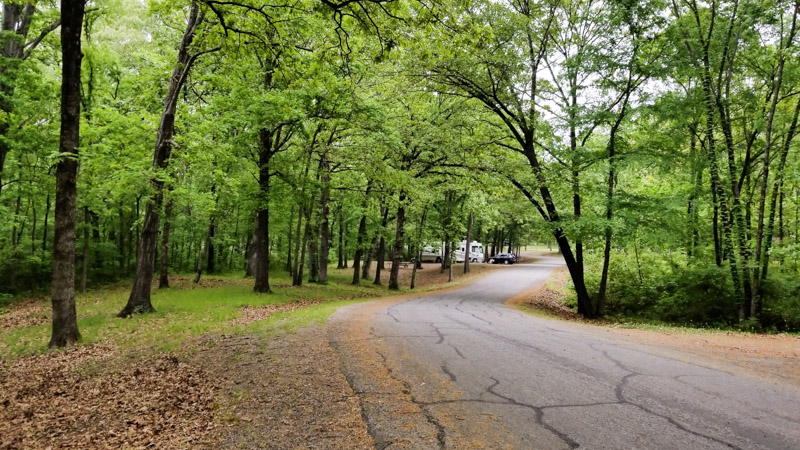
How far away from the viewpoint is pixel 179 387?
628cm

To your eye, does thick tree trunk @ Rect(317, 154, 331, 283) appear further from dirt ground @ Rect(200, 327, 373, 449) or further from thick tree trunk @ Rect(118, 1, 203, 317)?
dirt ground @ Rect(200, 327, 373, 449)

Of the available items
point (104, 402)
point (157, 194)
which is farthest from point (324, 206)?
point (104, 402)

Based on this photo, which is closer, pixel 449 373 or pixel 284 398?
pixel 284 398

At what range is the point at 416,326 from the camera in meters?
10.1

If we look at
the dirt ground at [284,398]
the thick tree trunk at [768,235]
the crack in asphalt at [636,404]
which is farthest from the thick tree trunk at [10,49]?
the thick tree trunk at [768,235]

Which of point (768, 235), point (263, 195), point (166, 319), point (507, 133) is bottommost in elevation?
point (166, 319)

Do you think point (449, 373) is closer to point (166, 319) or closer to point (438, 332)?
point (438, 332)

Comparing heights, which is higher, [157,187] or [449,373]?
[157,187]

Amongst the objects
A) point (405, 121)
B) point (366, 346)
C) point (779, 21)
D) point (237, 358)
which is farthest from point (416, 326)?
point (779, 21)

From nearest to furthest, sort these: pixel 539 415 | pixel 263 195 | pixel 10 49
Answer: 1. pixel 539 415
2. pixel 10 49
3. pixel 263 195

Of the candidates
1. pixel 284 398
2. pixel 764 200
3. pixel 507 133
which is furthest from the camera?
pixel 507 133

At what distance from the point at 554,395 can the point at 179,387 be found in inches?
216

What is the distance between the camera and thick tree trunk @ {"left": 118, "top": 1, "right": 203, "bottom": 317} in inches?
486

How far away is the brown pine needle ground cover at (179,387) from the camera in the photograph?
14.8ft
